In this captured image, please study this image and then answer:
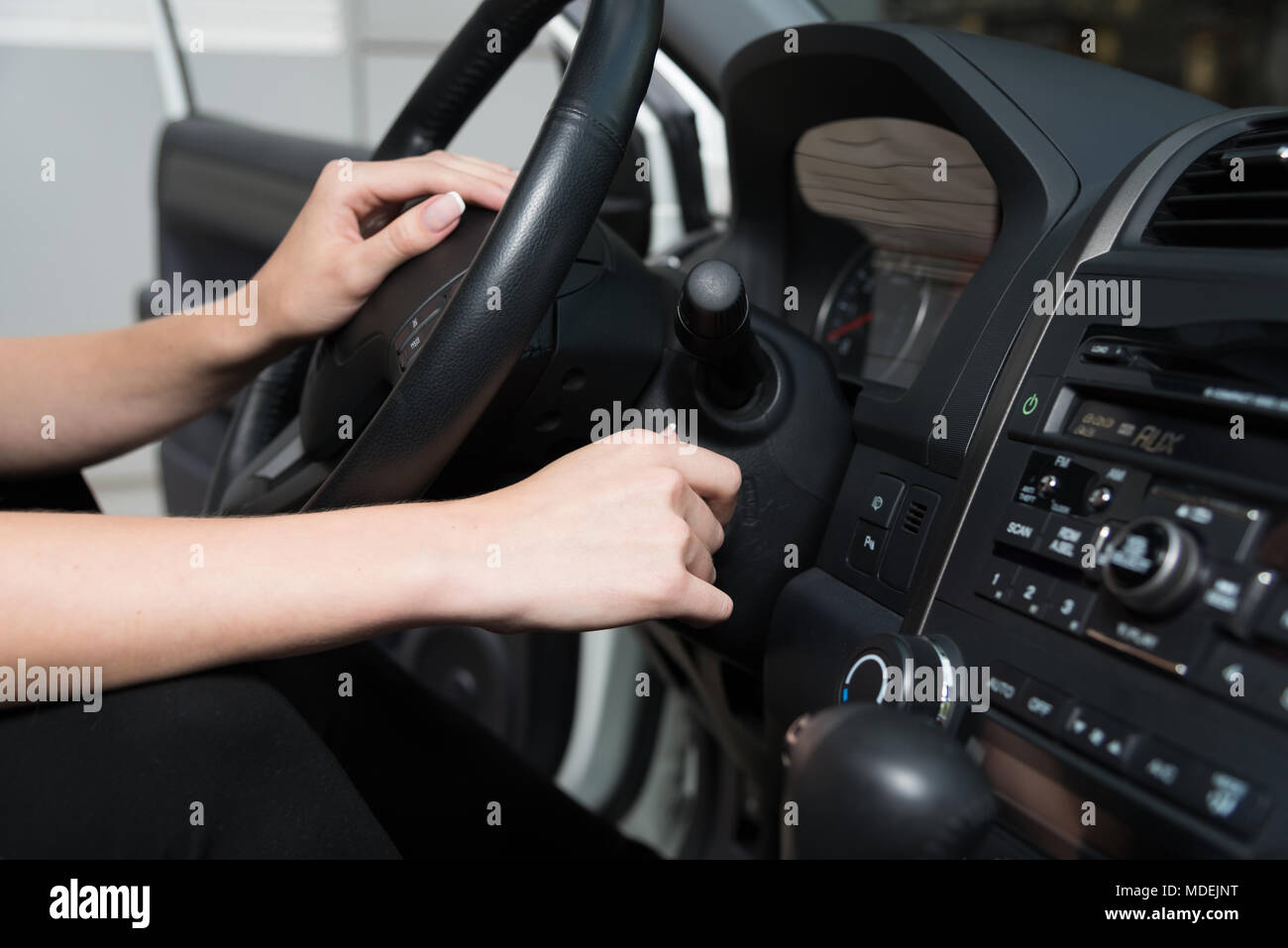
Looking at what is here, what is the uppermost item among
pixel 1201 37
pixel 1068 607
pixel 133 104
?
pixel 1201 37

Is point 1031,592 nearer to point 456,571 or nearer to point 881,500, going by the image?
point 881,500

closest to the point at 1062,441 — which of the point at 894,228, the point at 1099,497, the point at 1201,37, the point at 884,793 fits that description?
the point at 1099,497

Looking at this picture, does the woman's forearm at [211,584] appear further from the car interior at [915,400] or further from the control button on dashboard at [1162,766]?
the control button on dashboard at [1162,766]

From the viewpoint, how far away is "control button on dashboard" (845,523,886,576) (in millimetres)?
687

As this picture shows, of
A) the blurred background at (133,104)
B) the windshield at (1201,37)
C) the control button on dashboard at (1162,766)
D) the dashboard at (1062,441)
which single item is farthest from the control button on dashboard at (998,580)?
the windshield at (1201,37)

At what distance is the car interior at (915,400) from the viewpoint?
0.45 m

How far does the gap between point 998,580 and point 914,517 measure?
4.2 inches

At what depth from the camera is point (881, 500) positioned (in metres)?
0.70

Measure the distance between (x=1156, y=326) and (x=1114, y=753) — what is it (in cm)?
22

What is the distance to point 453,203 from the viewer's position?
660 mm

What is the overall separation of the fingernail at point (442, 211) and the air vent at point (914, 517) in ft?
1.15

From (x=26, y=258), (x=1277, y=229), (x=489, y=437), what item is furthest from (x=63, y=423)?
(x=26, y=258)
